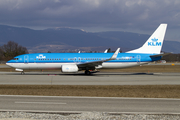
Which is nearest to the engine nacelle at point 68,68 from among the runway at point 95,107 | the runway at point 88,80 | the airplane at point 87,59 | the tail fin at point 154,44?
the airplane at point 87,59

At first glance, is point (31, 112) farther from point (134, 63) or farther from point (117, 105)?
point (134, 63)

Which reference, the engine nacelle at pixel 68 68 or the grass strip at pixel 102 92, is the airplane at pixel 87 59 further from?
the grass strip at pixel 102 92

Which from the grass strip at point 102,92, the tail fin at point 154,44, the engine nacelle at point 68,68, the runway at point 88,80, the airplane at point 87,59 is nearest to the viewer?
the grass strip at point 102,92

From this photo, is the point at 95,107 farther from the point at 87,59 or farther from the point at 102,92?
the point at 87,59

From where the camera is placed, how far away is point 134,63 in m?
36.1

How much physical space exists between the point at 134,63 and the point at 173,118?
27533 mm

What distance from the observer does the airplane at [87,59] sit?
112 feet

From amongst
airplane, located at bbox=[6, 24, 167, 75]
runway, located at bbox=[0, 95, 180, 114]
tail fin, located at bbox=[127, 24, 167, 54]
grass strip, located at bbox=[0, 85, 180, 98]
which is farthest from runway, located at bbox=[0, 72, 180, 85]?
runway, located at bbox=[0, 95, 180, 114]

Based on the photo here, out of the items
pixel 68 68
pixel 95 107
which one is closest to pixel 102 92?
pixel 95 107

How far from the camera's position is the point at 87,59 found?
116 feet

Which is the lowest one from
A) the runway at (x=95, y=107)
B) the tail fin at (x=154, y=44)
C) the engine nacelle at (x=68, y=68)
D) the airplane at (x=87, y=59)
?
the runway at (x=95, y=107)

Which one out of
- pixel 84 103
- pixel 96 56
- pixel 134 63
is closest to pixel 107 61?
pixel 96 56

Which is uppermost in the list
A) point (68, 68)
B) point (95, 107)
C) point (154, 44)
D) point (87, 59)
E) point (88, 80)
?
point (154, 44)

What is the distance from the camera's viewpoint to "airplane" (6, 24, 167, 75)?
3411cm
